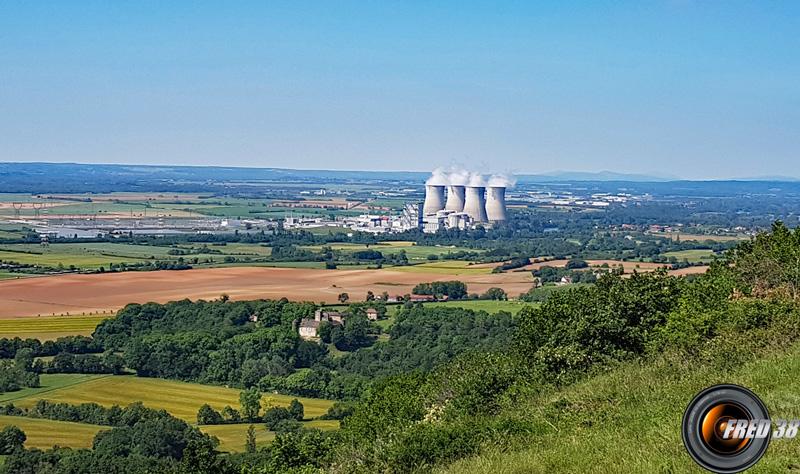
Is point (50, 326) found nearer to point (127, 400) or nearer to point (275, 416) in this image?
point (127, 400)

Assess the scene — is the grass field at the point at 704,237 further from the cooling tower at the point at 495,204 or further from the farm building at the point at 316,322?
the farm building at the point at 316,322

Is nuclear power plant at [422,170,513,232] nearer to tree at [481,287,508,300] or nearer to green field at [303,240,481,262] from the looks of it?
green field at [303,240,481,262]

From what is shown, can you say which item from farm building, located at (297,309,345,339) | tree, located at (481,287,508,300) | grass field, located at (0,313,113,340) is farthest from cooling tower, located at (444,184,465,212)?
grass field, located at (0,313,113,340)

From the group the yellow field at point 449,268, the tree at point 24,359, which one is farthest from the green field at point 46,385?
the yellow field at point 449,268

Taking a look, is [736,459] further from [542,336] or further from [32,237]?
[32,237]

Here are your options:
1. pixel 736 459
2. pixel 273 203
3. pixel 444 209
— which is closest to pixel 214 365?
pixel 736 459
